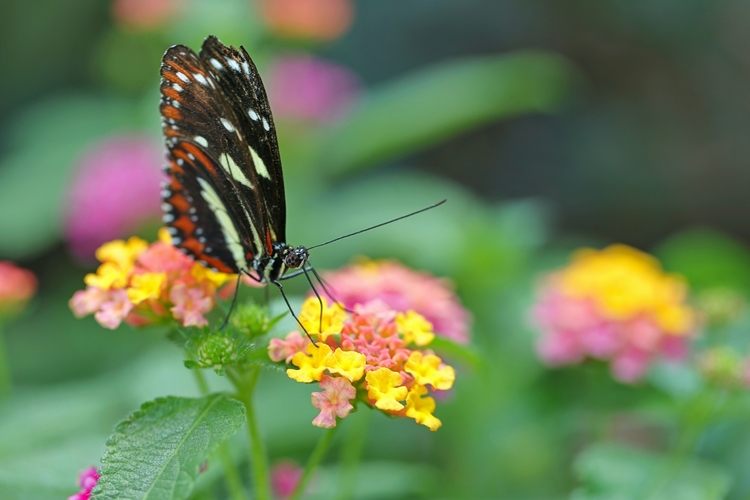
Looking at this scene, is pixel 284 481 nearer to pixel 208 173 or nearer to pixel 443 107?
pixel 208 173

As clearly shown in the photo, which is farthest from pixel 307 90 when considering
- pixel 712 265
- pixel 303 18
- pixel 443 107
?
pixel 712 265

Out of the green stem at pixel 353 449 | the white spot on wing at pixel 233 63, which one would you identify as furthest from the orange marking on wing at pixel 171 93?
the green stem at pixel 353 449

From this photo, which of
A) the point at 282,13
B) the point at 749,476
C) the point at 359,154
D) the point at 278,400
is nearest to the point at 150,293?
the point at 278,400

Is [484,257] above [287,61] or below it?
below

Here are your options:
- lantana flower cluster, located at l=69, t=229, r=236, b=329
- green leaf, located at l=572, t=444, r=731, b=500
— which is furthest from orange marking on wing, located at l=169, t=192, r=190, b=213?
green leaf, located at l=572, t=444, r=731, b=500

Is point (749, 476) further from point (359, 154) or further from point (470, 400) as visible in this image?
point (359, 154)

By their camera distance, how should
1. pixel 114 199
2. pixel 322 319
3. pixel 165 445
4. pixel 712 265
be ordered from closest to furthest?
pixel 165 445, pixel 322 319, pixel 712 265, pixel 114 199
